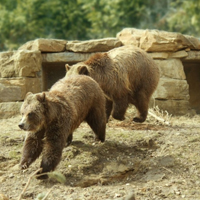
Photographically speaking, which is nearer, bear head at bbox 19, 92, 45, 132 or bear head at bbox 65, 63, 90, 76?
bear head at bbox 19, 92, 45, 132

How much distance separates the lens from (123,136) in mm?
7512

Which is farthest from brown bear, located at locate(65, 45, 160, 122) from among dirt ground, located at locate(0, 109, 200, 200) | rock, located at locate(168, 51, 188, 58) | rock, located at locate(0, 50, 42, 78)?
rock, located at locate(0, 50, 42, 78)

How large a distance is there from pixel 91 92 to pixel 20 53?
152 inches

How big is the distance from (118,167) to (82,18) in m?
23.3

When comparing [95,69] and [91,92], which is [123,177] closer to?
[91,92]

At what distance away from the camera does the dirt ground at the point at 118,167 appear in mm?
5594

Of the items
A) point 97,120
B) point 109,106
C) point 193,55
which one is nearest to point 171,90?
point 193,55

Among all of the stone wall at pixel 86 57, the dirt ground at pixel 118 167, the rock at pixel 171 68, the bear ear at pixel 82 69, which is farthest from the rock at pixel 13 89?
the rock at pixel 171 68

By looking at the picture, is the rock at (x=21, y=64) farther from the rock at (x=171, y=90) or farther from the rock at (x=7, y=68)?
the rock at (x=171, y=90)

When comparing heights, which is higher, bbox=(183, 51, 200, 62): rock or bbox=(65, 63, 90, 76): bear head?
bbox=(65, 63, 90, 76): bear head

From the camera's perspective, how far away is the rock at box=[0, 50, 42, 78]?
10188 millimetres

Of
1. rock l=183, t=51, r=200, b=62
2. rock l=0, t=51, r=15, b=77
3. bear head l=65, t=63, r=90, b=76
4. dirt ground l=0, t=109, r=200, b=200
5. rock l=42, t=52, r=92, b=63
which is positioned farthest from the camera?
rock l=183, t=51, r=200, b=62

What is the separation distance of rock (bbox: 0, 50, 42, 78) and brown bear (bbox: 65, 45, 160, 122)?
84.2 inches

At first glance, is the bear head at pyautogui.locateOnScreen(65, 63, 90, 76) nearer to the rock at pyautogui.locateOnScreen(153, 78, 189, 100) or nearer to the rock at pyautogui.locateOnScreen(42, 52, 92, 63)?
the rock at pyautogui.locateOnScreen(42, 52, 92, 63)
